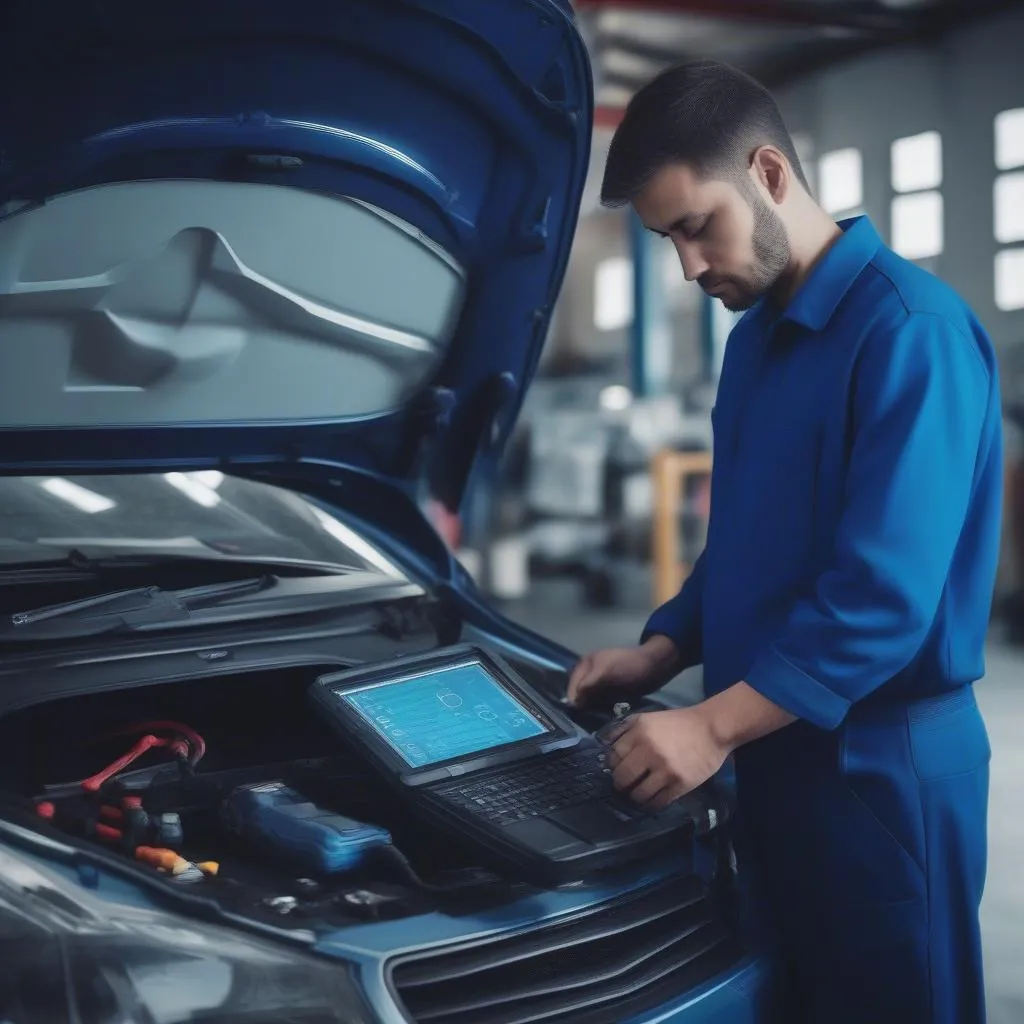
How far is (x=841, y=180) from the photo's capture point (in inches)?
397

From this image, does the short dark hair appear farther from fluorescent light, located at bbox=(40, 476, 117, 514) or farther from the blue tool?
fluorescent light, located at bbox=(40, 476, 117, 514)

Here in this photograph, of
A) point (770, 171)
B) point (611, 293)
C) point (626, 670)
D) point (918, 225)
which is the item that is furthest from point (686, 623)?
point (611, 293)

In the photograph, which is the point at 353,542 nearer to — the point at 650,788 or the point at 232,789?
the point at 232,789

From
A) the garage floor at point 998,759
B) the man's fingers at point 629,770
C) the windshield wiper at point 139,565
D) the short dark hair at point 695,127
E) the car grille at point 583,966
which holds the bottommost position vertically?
the garage floor at point 998,759

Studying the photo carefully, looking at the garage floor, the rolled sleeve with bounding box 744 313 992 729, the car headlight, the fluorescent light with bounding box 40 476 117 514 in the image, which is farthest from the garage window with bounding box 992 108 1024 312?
the car headlight

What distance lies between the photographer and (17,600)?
5.10ft

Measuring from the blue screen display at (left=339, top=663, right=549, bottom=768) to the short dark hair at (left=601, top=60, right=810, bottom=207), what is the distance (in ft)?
1.88

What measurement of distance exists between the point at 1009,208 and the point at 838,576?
824 cm

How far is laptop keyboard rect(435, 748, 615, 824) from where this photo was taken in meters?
1.24

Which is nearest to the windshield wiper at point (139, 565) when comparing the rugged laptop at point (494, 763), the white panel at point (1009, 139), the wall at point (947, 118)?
the rugged laptop at point (494, 763)

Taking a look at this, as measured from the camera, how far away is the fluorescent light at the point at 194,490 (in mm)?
1863

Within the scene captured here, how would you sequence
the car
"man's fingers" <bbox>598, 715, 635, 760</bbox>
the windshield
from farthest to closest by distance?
1. the windshield
2. "man's fingers" <bbox>598, 715, 635, 760</bbox>
3. the car

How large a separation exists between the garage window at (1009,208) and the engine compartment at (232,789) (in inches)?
308

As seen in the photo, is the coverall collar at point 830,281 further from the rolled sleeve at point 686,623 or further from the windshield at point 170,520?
the windshield at point 170,520
